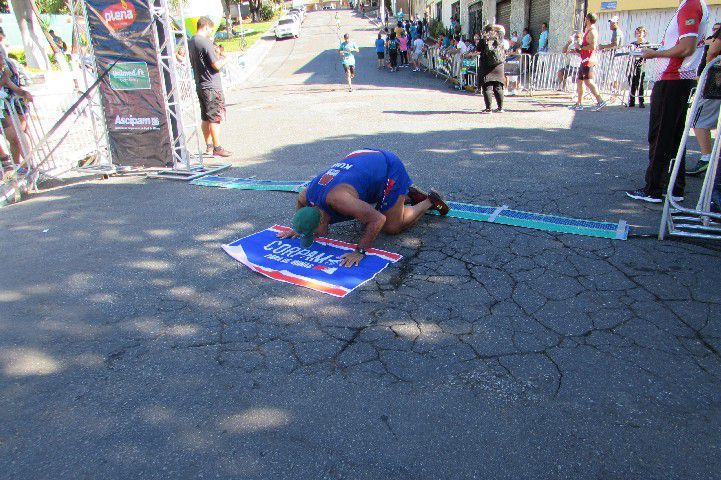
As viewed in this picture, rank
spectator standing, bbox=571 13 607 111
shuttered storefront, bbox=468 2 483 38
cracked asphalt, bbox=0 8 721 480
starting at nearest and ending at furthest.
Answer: cracked asphalt, bbox=0 8 721 480, spectator standing, bbox=571 13 607 111, shuttered storefront, bbox=468 2 483 38

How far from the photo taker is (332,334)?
3104mm

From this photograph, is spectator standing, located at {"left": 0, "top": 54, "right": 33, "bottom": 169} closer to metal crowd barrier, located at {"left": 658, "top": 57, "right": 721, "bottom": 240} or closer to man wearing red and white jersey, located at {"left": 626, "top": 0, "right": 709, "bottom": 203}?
man wearing red and white jersey, located at {"left": 626, "top": 0, "right": 709, "bottom": 203}

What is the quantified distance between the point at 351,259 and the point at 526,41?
16460mm

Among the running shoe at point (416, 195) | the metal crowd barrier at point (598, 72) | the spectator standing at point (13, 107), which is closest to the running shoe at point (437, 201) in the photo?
the running shoe at point (416, 195)

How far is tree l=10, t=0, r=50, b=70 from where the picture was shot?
18.4 metres

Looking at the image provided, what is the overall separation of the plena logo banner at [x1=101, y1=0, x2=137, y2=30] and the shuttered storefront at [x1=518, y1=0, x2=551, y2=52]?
14.8 meters

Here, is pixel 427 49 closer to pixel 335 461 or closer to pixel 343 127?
pixel 343 127

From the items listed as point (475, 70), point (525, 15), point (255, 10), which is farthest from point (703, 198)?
point (255, 10)

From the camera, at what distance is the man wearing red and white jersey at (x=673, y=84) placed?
15.0 feet

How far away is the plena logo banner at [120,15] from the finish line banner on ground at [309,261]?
13.4ft

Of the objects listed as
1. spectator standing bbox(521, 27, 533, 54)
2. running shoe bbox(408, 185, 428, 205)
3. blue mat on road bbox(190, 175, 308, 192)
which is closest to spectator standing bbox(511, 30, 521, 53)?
spectator standing bbox(521, 27, 533, 54)

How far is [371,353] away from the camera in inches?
114

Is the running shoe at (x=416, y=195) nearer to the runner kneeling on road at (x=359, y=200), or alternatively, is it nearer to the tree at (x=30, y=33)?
the runner kneeling on road at (x=359, y=200)

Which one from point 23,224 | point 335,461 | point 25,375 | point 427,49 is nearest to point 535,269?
point 335,461
